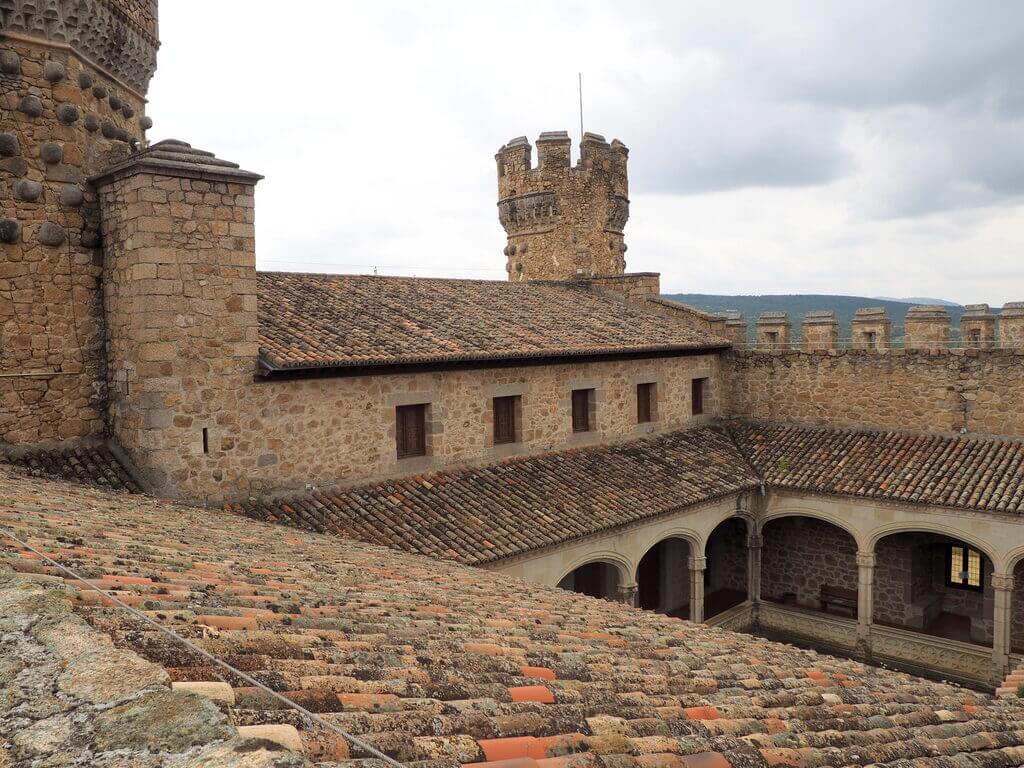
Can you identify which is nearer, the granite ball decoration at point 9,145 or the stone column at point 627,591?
the granite ball decoration at point 9,145

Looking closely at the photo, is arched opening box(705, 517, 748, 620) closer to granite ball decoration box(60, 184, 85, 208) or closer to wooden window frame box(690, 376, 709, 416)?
wooden window frame box(690, 376, 709, 416)

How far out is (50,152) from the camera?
9367 millimetres

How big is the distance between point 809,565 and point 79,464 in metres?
15.9

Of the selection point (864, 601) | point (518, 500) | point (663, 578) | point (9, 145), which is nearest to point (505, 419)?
point (518, 500)

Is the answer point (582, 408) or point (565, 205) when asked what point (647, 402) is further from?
point (565, 205)

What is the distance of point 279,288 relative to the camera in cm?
1373

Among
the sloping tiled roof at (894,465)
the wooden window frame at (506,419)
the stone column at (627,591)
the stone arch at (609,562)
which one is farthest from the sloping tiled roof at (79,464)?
the sloping tiled roof at (894,465)

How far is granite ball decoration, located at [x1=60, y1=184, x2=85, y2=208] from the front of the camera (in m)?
9.64

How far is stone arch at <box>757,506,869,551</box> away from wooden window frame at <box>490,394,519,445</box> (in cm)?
660

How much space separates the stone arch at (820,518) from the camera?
636 inches

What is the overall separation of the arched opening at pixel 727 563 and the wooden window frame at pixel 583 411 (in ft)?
18.1

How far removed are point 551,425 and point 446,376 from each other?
9.41 feet

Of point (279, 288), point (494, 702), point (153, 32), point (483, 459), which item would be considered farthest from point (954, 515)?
point (153, 32)

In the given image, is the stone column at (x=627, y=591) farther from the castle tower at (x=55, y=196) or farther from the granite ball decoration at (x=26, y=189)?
the granite ball decoration at (x=26, y=189)
